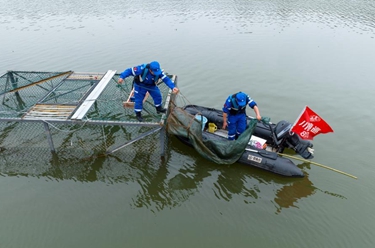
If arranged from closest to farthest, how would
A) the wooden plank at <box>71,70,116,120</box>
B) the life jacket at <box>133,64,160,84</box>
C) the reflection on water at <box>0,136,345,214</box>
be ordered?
the reflection on water at <box>0,136,345,214</box>
the wooden plank at <box>71,70,116,120</box>
the life jacket at <box>133,64,160,84</box>

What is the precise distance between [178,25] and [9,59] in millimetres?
11045

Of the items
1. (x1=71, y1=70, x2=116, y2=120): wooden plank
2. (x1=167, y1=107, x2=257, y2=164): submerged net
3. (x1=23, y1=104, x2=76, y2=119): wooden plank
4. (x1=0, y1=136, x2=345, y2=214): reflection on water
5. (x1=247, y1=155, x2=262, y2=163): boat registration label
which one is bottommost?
(x1=0, y1=136, x2=345, y2=214): reflection on water

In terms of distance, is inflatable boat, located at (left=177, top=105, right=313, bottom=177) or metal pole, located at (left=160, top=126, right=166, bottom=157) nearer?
inflatable boat, located at (left=177, top=105, right=313, bottom=177)

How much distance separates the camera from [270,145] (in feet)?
25.2

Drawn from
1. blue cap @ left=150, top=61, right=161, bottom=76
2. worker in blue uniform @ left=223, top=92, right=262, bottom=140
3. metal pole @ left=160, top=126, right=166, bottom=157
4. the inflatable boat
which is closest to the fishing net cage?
metal pole @ left=160, top=126, right=166, bottom=157

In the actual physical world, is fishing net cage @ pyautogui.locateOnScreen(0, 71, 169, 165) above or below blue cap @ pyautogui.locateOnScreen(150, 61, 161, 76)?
below

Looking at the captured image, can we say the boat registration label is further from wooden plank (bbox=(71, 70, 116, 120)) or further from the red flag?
wooden plank (bbox=(71, 70, 116, 120))

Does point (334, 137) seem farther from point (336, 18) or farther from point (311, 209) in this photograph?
point (336, 18)

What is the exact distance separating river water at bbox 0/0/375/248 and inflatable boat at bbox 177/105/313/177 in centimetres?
31

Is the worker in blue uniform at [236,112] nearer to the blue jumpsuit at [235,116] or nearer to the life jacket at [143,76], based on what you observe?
the blue jumpsuit at [235,116]

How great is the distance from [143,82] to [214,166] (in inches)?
112

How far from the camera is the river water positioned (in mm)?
5629

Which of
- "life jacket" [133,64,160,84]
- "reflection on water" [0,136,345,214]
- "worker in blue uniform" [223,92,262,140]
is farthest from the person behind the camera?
"life jacket" [133,64,160,84]

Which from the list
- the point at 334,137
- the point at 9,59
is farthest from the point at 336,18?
the point at 9,59
